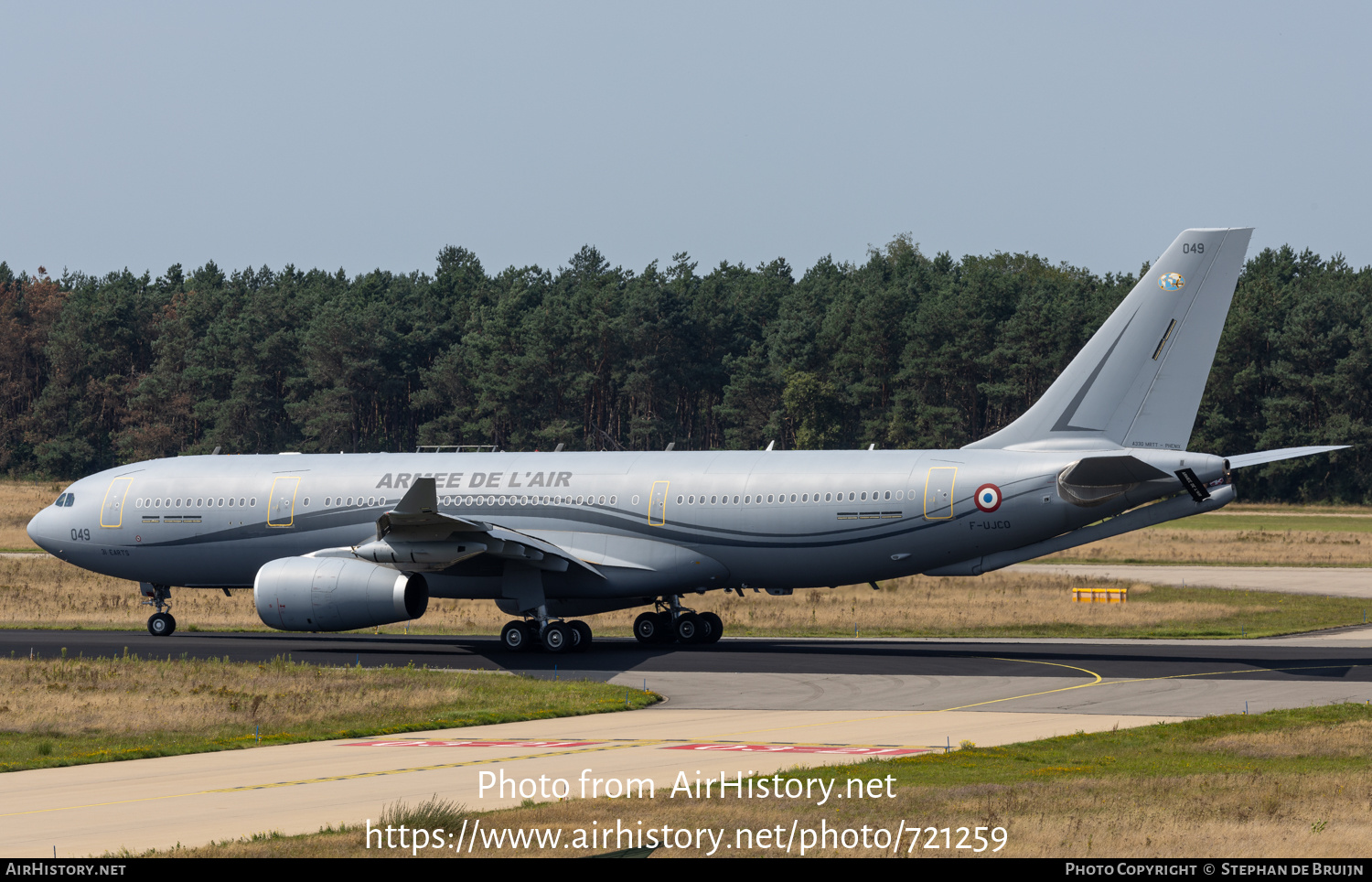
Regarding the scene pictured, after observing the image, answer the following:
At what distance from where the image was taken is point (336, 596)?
101 feet

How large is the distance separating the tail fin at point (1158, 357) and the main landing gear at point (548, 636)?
9.73m

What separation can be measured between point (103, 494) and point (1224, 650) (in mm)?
27116

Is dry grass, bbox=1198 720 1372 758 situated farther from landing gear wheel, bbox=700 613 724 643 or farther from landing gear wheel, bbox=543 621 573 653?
landing gear wheel, bbox=700 613 724 643

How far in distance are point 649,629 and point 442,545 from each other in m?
5.92

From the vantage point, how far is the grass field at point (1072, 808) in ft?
39.2

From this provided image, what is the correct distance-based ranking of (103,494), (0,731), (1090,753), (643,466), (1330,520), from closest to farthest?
1. (1090,753)
2. (0,731)
3. (643,466)
4. (103,494)
5. (1330,520)

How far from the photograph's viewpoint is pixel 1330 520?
8938 centimetres

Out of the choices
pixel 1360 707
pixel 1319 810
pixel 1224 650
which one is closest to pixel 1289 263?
pixel 1224 650

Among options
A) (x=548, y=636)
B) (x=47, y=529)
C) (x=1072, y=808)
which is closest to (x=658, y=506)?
→ (x=548, y=636)

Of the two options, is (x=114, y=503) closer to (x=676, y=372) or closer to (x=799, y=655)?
(x=799, y=655)

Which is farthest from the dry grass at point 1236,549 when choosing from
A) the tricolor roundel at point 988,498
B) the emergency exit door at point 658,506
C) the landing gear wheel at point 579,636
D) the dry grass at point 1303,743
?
the dry grass at point 1303,743

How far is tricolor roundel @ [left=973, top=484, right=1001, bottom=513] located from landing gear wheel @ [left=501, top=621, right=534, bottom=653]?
1036cm

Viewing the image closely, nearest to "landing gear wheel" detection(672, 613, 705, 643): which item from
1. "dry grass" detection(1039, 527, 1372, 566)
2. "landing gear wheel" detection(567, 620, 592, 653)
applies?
"landing gear wheel" detection(567, 620, 592, 653)

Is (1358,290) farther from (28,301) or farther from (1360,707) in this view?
(28,301)
